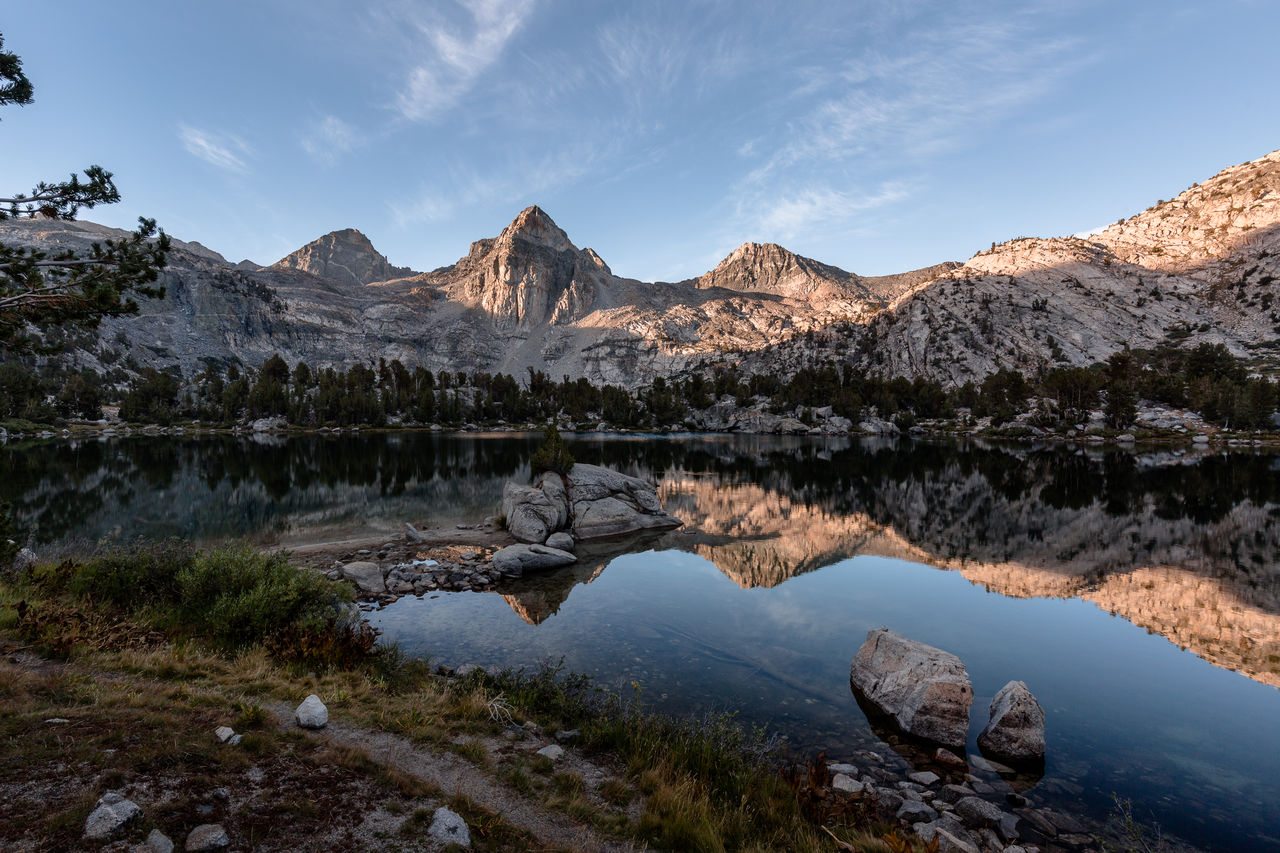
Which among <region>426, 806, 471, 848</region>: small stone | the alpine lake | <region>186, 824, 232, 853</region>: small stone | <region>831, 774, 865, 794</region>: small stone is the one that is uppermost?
<region>186, 824, 232, 853</region>: small stone

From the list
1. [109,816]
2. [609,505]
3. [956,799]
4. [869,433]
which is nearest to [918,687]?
[956,799]

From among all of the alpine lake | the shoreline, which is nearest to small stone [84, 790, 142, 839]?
A: the alpine lake

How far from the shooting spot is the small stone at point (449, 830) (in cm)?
655

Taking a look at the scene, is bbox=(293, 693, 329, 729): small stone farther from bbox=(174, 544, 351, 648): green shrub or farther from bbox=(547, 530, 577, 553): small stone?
bbox=(547, 530, 577, 553): small stone

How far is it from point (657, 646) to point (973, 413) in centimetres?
17129

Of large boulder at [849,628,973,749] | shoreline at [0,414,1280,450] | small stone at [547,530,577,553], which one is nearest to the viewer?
large boulder at [849,628,973,749]

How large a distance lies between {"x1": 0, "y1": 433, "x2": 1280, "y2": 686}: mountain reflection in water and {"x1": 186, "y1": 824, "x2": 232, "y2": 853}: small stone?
1354 centimetres

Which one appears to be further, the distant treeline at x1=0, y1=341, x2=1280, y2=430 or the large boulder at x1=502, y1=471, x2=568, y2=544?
the distant treeline at x1=0, y1=341, x2=1280, y2=430

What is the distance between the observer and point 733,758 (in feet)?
33.1

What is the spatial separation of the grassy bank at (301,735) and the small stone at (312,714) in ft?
1.34

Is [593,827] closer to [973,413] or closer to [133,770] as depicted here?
[133,770]

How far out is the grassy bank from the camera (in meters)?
6.84

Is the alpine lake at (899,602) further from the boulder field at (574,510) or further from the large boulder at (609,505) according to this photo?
the large boulder at (609,505)

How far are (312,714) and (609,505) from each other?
1039 inches
